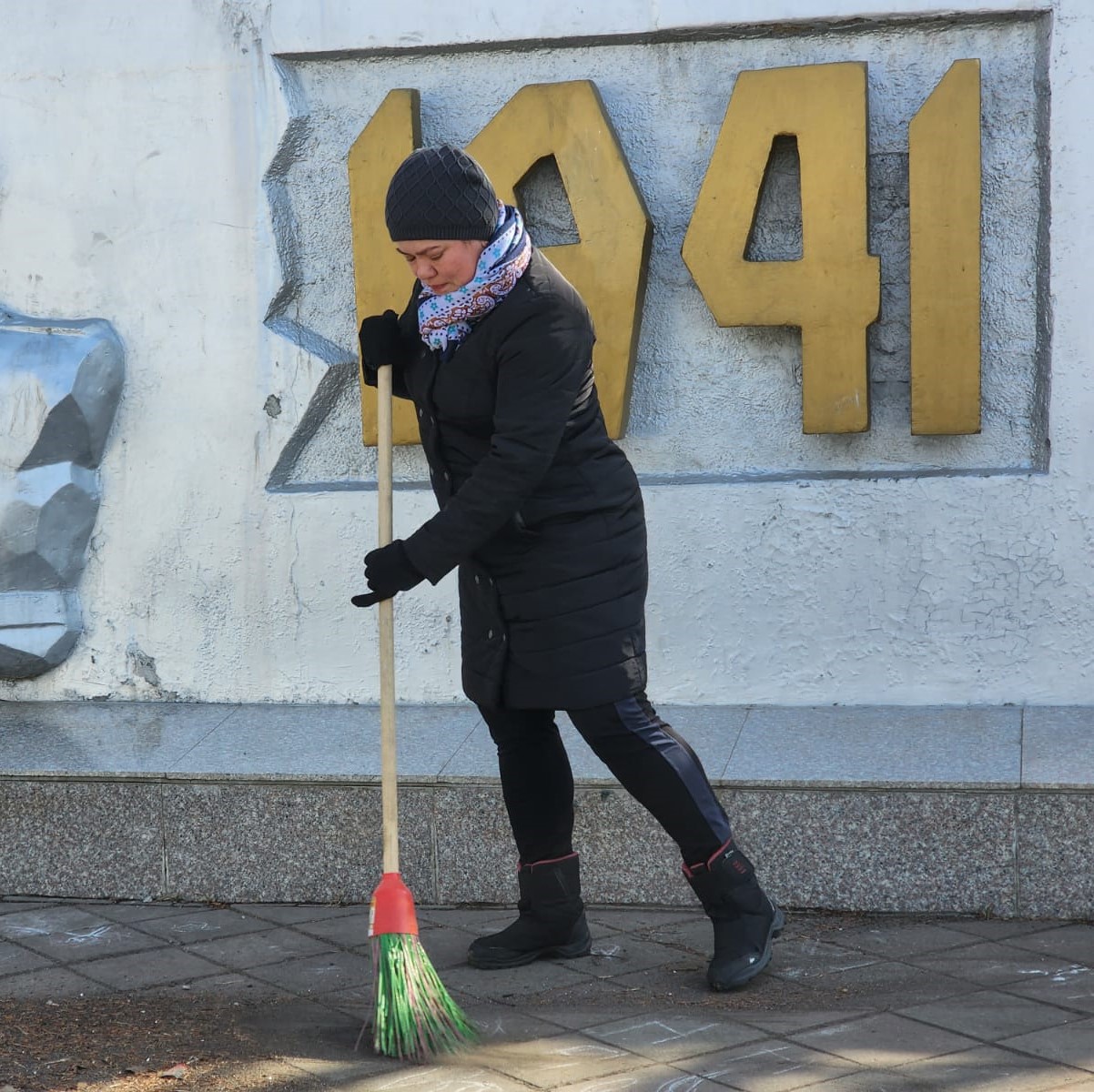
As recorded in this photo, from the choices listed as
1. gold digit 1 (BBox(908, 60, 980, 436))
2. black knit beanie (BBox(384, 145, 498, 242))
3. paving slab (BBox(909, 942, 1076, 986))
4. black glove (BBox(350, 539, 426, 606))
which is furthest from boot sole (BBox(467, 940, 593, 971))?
gold digit 1 (BBox(908, 60, 980, 436))

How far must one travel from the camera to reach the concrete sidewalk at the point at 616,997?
3.09 m

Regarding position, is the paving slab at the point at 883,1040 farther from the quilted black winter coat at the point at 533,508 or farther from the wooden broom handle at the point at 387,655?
the wooden broom handle at the point at 387,655

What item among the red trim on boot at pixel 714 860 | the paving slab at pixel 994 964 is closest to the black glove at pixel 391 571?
the red trim on boot at pixel 714 860

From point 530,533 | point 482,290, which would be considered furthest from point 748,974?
point 482,290

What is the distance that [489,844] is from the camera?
171 inches

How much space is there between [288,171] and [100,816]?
2.27 m

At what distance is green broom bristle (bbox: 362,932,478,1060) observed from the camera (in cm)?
322

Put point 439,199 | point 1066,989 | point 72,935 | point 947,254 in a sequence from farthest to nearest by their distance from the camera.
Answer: point 947,254, point 72,935, point 1066,989, point 439,199

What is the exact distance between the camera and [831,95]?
4898 millimetres

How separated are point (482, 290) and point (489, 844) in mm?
1688

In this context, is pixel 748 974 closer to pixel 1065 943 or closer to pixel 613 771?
pixel 613 771

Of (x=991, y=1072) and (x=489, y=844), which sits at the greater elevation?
(x=489, y=844)

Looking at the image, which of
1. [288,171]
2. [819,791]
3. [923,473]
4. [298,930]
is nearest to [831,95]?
[923,473]

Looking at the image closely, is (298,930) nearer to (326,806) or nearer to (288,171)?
(326,806)
